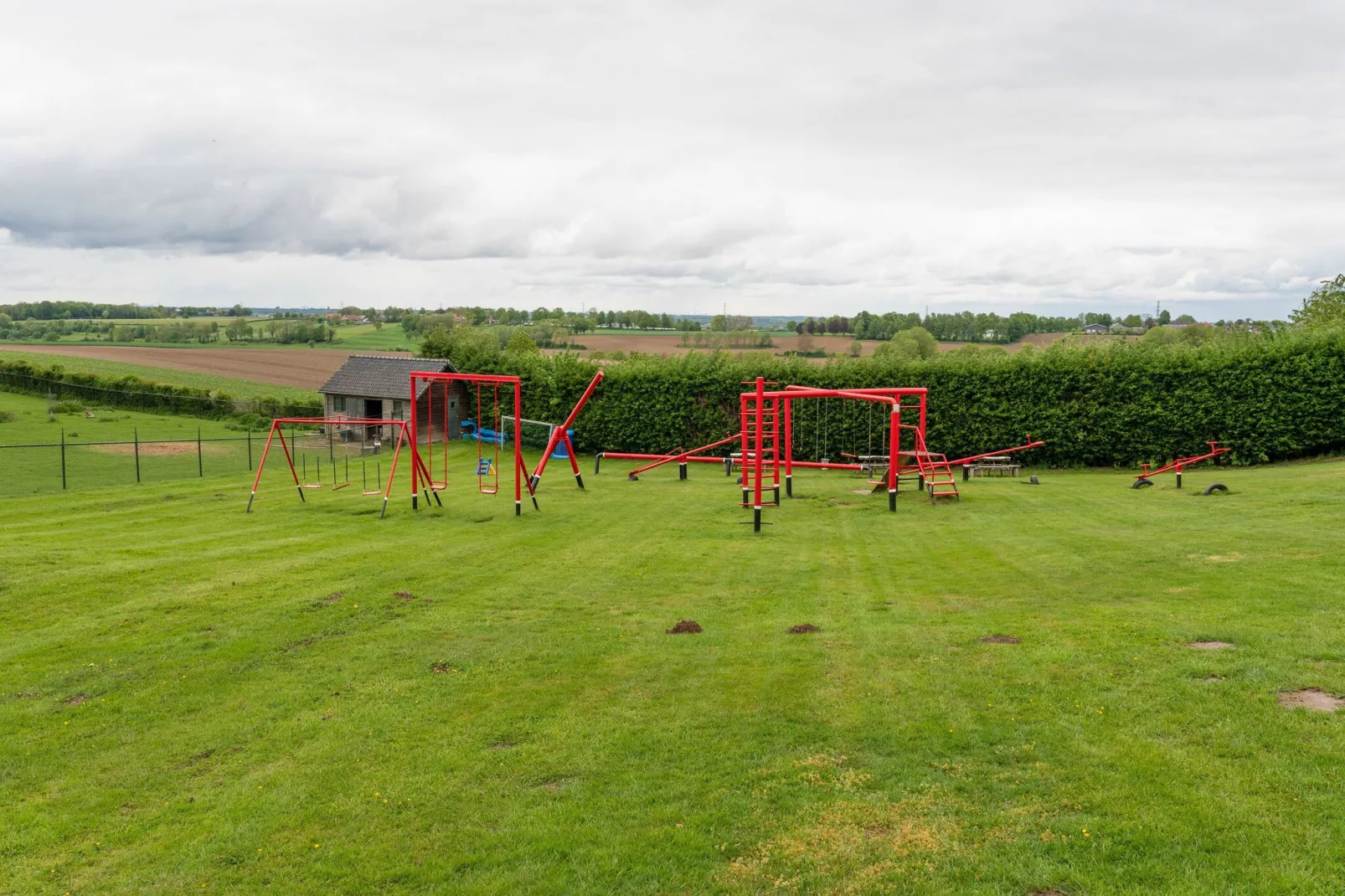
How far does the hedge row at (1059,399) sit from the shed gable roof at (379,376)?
923 cm

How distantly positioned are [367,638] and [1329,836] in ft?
28.9

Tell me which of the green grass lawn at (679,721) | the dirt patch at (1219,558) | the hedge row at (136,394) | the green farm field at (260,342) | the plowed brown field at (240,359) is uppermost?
the green farm field at (260,342)

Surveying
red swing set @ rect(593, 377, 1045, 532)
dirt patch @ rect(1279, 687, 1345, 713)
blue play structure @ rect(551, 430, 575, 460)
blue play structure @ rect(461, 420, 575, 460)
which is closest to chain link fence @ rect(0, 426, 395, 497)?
blue play structure @ rect(461, 420, 575, 460)

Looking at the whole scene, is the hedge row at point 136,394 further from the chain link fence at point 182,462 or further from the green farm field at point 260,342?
the green farm field at point 260,342

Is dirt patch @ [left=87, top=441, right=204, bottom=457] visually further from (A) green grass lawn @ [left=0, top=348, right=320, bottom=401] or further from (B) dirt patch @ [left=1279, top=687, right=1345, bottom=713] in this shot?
(B) dirt patch @ [left=1279, top=687, right=1345, bottom=713]

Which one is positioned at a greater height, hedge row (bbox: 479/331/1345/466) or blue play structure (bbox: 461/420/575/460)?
hedge row (bbox: 479/331/1345/466)

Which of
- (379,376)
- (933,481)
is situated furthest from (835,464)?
(379,376)

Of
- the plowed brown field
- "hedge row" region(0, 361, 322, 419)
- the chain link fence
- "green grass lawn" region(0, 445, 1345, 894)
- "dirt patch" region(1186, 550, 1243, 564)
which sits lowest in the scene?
the chain link fence

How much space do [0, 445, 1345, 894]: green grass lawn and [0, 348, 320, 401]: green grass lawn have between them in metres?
43.3

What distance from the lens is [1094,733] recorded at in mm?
7051

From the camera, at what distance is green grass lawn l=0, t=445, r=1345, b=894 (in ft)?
18.5

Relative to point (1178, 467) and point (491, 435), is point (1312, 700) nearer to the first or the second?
point (1178, 467)

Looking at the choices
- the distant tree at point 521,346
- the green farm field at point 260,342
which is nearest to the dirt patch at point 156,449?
the distant tree at point 521,346

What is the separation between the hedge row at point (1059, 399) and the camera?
2762 centimetres
